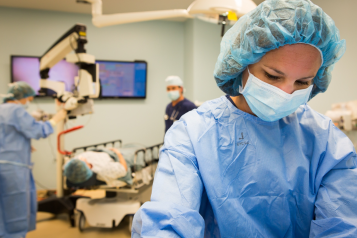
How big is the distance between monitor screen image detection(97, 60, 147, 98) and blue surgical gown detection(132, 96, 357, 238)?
338 cm

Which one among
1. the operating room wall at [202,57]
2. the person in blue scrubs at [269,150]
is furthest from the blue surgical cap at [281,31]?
the operating room wall at [202,57]

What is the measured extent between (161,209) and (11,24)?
167 inches

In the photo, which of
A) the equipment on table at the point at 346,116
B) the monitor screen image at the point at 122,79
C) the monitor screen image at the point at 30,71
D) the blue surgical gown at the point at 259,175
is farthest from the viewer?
the monitor screen image at the point at 122,79

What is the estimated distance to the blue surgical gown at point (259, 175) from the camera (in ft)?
2.18

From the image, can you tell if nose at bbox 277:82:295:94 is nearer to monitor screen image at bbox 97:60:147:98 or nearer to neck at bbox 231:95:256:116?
neck at bbox 231:95:256:116

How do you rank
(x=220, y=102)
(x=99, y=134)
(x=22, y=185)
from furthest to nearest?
(x=99, y=134)
(x=22, y=185)
(x=220, y=102)

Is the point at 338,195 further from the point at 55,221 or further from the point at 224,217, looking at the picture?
the point at 55,221

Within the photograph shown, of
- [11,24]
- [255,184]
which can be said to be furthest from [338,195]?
[11,24]

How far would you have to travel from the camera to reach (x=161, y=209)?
1.88 ft

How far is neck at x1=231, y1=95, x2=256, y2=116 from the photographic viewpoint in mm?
856

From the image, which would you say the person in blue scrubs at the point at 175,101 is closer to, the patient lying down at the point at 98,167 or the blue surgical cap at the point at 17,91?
the patient lying down at the point at 98,167

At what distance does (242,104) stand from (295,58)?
0.77 ft

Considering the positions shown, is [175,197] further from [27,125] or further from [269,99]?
[27,125]

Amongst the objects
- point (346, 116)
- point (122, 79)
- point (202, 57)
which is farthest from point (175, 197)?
point (122, 79)
